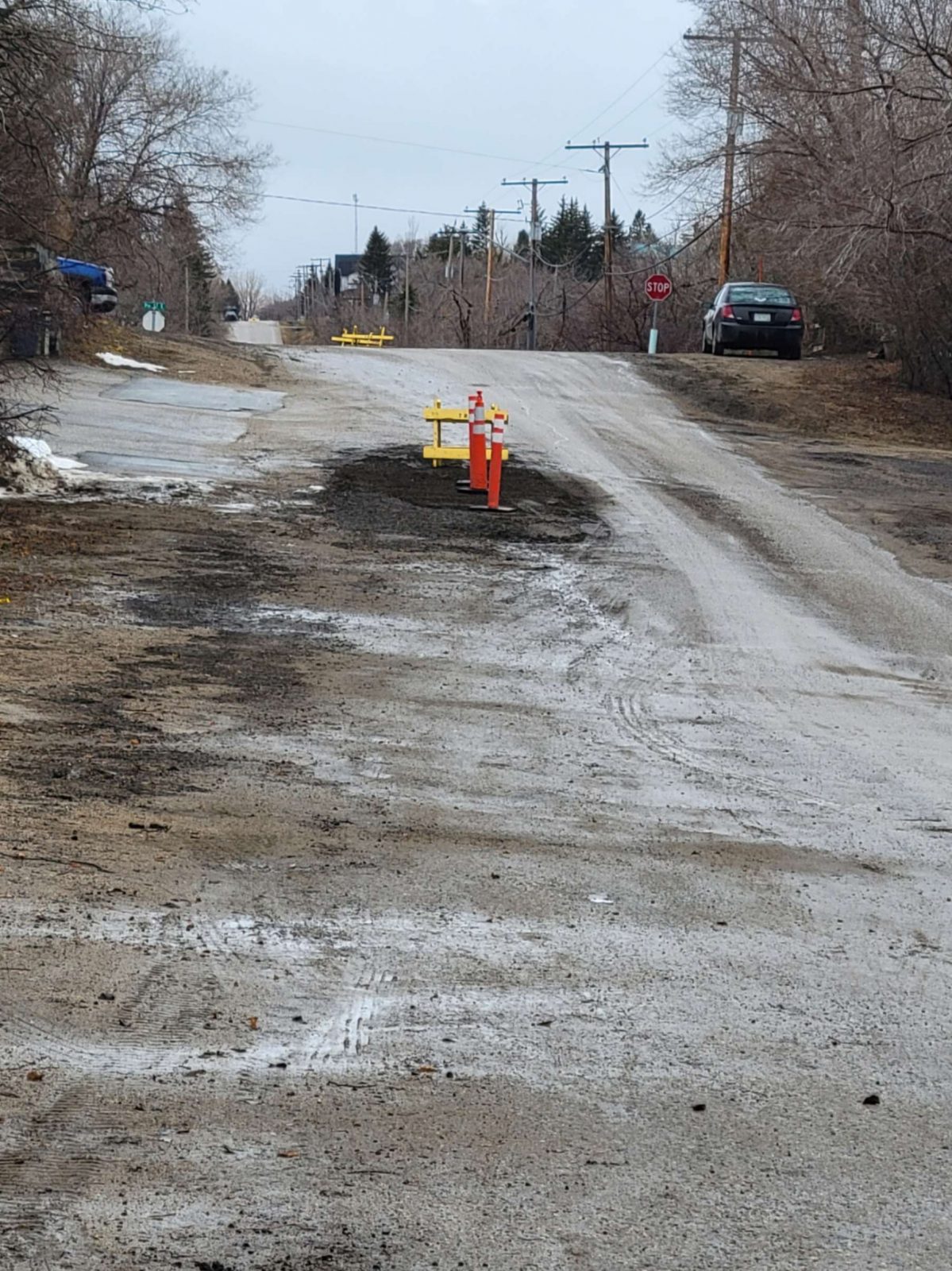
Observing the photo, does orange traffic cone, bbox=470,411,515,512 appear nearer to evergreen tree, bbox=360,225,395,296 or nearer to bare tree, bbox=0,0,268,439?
bare tree, bbox=0,0,268,439

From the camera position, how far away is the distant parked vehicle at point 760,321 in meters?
33.0

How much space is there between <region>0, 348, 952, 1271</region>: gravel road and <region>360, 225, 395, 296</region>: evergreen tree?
120626 millimetres

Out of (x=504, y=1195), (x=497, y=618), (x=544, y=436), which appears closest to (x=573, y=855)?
(x=504, y=1195)

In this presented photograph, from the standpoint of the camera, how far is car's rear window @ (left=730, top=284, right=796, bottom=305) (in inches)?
1309

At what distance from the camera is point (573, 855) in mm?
6188

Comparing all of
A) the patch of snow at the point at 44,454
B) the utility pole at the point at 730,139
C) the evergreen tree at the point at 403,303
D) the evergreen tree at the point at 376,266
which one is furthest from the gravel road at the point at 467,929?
the evergreen tree at the point at 376,266

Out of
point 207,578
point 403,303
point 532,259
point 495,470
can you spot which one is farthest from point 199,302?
point 207,578

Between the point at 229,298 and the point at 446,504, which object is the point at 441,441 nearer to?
the point at 446,504

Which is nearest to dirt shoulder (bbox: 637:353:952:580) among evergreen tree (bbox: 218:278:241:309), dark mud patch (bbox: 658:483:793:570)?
dark mud patch (bbox: 658:483:793:570)

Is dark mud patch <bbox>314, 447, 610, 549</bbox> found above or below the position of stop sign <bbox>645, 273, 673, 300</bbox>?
below

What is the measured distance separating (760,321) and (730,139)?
429 inches

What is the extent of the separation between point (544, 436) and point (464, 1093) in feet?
60.5

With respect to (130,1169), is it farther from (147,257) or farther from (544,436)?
(147,257)

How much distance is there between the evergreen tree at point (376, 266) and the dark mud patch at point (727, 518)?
112523 mm
